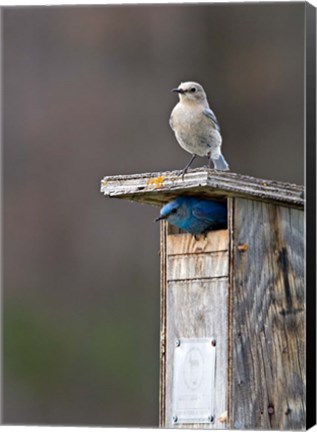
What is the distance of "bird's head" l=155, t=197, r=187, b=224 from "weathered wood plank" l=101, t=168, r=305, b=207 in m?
0.05

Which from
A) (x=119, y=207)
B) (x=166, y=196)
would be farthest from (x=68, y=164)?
(x=166, y=196)

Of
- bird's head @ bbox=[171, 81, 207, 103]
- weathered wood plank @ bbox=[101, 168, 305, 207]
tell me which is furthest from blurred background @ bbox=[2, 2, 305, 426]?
weathered wood plank @ bbox=[101, 168, 305, 207]

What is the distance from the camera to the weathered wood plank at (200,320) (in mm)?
8867

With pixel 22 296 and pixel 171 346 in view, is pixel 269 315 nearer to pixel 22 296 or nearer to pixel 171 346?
pixel 171 346

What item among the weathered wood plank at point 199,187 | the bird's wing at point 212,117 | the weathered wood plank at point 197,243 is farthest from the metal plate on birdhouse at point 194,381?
the bird's wing at point 212,117

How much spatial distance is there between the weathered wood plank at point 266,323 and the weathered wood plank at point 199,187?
3.4 inches

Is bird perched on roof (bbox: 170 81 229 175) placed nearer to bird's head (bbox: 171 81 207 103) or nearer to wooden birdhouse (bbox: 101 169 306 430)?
bird's head (bbox: 171 81 207 103)

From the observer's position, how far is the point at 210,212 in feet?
29.5

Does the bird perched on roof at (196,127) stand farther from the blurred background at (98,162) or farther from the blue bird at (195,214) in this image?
the blue bird at (195,214)

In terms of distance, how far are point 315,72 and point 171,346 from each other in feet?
4.97

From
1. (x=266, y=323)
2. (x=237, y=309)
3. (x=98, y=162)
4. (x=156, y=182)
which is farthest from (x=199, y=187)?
(x=98, y=162)

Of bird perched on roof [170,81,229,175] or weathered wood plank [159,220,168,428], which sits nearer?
weathered wood plank [159,220,168,428]

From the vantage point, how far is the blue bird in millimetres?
8953

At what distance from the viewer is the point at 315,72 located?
8984 millimetres
